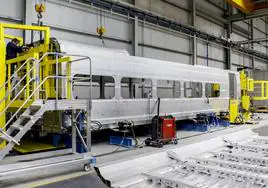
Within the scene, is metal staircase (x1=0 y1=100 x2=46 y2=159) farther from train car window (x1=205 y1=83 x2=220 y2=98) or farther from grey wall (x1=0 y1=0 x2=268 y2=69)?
train car window (x1=205 y1=83 x2=220 y2=98)

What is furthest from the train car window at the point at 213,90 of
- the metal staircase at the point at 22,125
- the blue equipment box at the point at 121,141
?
the metal staircase at the point at 22,125

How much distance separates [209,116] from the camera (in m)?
12.6

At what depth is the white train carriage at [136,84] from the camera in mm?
7559

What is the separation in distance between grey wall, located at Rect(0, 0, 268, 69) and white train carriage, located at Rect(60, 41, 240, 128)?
106 inches

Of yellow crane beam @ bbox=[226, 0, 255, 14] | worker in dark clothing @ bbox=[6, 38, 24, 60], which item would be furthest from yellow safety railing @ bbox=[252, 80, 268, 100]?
worker in dark clothing @ bbox=[6, 38, 24, 60]

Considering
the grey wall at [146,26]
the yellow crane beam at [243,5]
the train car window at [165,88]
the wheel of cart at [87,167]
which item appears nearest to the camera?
the wheel of cart at [87,167]

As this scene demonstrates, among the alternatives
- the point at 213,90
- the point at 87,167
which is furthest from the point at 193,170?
the point at 213,90

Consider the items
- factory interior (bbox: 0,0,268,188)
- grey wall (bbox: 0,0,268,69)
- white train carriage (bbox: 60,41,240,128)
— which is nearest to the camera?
factory interior (bbox: 0,0,268,188)

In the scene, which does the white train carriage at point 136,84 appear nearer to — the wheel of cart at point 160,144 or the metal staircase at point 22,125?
the wheel of cart at point 160,144

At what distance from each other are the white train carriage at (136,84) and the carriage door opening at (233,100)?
54 cm

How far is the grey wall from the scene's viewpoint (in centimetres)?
1039

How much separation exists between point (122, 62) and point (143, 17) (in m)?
6.26

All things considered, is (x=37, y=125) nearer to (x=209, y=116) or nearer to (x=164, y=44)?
(x=209, y=116)

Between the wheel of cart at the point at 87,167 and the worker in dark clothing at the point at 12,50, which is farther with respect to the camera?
the worker in dark clothing at the point at 12,50
